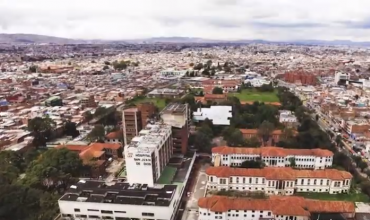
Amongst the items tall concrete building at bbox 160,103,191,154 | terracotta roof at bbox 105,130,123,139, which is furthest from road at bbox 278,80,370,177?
terracotta roof at bbox 105,130,123,139

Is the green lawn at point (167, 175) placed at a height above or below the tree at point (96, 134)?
below

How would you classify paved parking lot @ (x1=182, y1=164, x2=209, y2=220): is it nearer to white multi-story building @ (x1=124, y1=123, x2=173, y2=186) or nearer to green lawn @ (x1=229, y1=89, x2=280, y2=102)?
white multi-story building @ (x1=124, y1=123, x2=173, y2=186)

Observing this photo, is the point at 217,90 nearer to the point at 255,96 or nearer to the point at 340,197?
the point at 255,96

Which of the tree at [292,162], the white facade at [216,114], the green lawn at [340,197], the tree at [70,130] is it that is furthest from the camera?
the white facade at [216,114]

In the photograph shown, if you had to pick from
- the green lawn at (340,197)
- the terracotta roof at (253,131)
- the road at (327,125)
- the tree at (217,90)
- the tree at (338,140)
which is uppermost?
the tree at (217,90)

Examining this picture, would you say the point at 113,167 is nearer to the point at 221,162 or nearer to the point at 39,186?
the point at 39,186

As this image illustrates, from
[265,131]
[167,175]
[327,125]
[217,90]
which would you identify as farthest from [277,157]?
[217,90]

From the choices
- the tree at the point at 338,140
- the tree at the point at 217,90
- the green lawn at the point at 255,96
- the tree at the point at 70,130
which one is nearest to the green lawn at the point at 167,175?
the tree at the point at 70,130

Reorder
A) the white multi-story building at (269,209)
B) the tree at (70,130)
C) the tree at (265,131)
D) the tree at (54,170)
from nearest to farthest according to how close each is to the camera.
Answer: the white multi-story building at (269,209), the tree at (54,170), the tree at (265,131), the tree at (70,130)

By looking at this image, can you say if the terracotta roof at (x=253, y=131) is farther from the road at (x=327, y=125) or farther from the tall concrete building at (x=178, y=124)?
the tall concrete building at (x=178, y=124)
